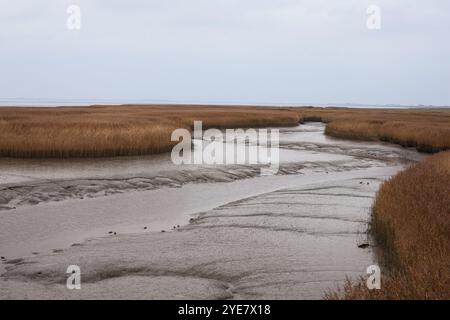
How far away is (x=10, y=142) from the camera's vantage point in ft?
85.8

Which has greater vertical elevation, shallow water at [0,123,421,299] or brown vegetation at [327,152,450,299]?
brown vegetation at [327,152,450,299]

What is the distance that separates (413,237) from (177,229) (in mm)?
6266

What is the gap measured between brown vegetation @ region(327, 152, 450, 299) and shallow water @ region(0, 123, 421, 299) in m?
0.82

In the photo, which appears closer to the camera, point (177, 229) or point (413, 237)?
point (413, 237)

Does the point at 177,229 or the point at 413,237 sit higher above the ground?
the point at 413,237

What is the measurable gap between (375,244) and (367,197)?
6.91 meters

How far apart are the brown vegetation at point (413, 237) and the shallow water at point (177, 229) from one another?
32.3 inches

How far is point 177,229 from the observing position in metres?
13.5

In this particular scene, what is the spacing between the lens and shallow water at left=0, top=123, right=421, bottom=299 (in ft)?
30.5

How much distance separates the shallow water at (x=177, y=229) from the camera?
928 cm

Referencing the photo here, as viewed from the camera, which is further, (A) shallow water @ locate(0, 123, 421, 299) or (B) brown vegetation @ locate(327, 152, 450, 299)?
(A) shallow water @ locate(0, 123, 421, 299)

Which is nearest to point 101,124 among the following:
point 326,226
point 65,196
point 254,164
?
point 254,164

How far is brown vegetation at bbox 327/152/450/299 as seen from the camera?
6.59 meters

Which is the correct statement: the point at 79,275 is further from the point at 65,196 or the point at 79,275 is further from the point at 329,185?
the point at 329,185
